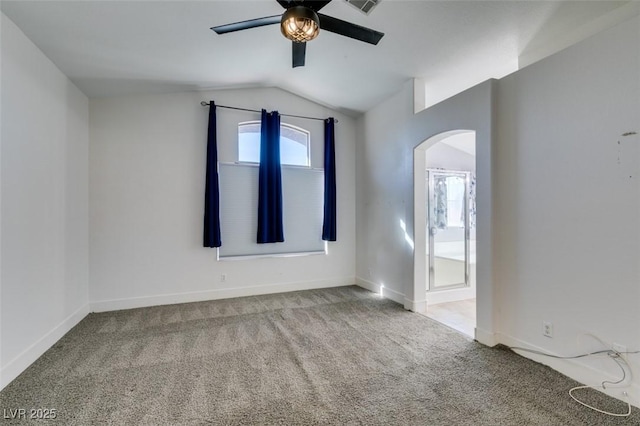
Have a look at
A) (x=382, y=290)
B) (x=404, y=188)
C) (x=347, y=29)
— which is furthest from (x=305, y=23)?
(x=382, y=290)

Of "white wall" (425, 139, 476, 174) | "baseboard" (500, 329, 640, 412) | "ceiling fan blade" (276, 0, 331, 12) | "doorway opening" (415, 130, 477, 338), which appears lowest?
"baseboard" (500, 329, 640, 412)

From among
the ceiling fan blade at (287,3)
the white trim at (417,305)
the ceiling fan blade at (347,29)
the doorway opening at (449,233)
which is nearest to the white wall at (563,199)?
the white trim at (417,305)

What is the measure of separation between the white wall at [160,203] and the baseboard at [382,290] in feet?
3.52

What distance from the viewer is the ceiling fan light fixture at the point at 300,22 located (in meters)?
1.91

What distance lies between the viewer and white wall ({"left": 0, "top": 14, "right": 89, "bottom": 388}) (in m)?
2.22

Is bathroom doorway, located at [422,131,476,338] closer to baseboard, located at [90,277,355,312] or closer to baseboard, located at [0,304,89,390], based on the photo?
baseboard, located at [90,277,355,312]

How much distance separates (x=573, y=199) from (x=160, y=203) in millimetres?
4558

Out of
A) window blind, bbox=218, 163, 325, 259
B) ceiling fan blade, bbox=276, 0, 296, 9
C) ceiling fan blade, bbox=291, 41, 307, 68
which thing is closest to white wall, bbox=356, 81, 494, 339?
window blind, bbox=218, 163, 325, 259

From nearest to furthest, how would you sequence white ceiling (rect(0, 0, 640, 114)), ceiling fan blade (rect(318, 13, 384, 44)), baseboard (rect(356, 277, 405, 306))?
1. ceiling fan blade (rect(318, 13, 384, 44))
2. white ceiling (rect(0, 0, 640, 114))
3. baseboard (rect(356, 277, 405, 306))

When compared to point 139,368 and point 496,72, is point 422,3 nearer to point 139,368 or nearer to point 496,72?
point 496,72

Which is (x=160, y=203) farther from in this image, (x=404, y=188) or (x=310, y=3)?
(x=404, y=188)

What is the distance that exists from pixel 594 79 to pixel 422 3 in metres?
1.42

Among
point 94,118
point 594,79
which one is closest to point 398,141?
point 594,79

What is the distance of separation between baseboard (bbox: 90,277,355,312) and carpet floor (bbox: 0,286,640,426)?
37 centimetres
